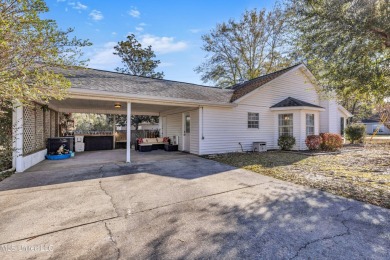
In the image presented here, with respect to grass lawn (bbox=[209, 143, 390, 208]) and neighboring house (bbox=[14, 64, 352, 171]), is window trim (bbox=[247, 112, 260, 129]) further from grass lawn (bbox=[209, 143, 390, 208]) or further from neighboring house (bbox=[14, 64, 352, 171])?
grass lawn (bbox=[209, 143, 390, 208])

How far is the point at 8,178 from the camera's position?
540 cm

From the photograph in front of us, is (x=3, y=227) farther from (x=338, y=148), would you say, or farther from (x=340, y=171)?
(x=338, y=148)

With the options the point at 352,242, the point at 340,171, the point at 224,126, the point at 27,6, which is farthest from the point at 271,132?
the point at 27,6

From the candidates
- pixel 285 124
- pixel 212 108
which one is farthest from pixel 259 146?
pixel 212 108

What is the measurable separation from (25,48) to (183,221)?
3936 mm

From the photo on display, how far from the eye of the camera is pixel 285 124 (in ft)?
38.0

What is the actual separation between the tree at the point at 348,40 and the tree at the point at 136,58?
16.9m

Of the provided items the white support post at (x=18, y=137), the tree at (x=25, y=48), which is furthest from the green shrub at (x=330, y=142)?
the white support post at (x=18, y=137)

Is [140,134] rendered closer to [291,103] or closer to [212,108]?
[212,108]

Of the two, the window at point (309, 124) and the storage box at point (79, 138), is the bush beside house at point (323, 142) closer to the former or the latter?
the window at point (309, 124)

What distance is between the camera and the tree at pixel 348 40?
18.3 ft

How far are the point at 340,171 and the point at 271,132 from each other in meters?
5.63

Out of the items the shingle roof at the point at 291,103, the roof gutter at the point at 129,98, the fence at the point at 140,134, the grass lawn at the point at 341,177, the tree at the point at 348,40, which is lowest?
the grass lawn at the point at 341,177

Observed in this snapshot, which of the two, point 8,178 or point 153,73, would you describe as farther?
point 153,73
